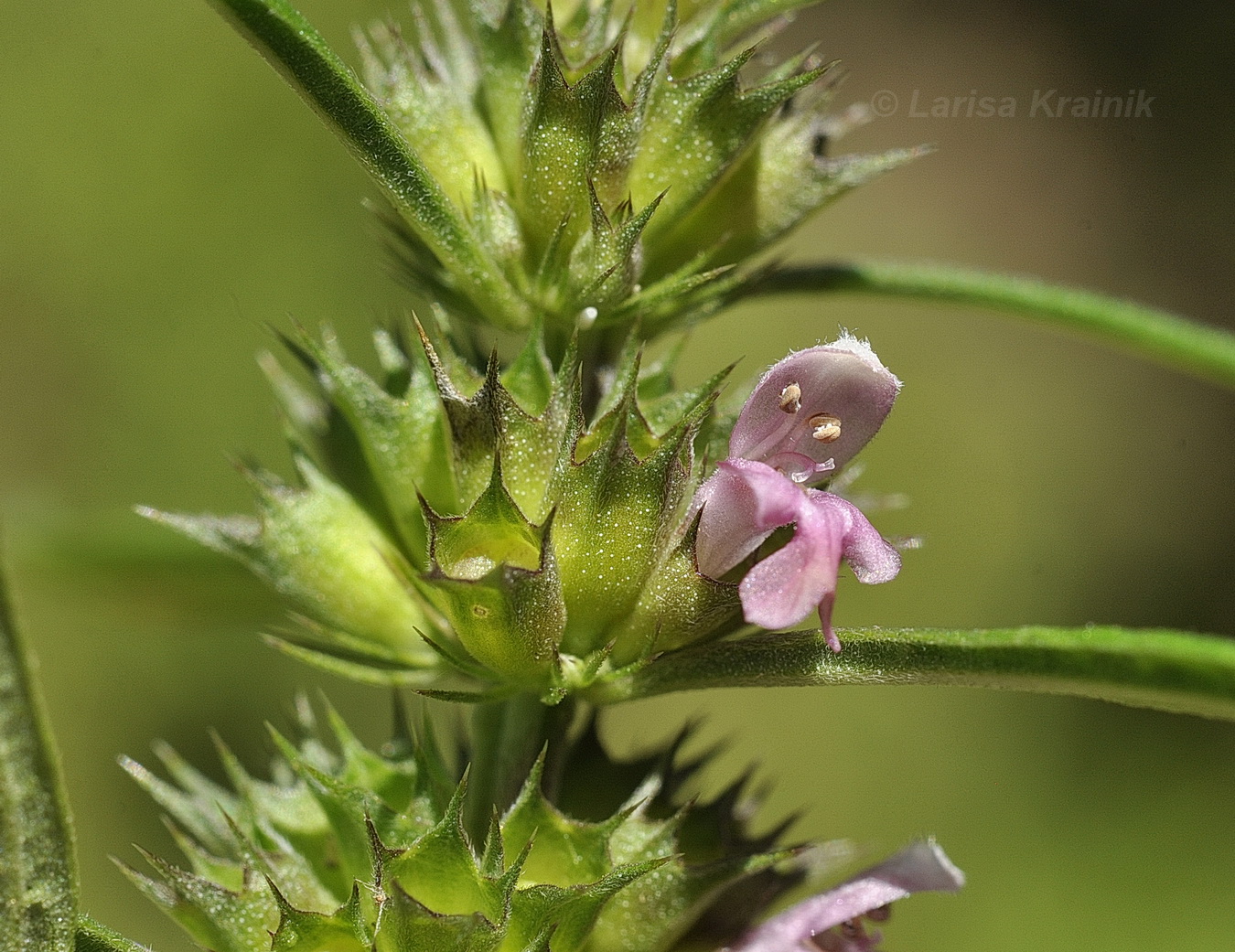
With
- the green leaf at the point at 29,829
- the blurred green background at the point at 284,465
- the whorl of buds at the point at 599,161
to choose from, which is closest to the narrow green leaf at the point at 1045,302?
the whorl of buds at the point at 599,161

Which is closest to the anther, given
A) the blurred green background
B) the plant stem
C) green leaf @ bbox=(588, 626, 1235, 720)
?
green leaf @ bbox=(588, 626, 1235, 720)

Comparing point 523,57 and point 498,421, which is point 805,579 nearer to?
point 498,421

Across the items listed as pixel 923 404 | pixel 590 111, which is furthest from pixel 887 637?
pixel 923 404

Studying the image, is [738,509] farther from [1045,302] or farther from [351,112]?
[1045,302]

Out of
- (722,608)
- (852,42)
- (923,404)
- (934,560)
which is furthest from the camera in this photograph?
(852,42)

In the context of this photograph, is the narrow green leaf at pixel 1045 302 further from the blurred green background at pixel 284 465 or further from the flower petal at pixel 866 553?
the blurred green background at pixel 284 465
